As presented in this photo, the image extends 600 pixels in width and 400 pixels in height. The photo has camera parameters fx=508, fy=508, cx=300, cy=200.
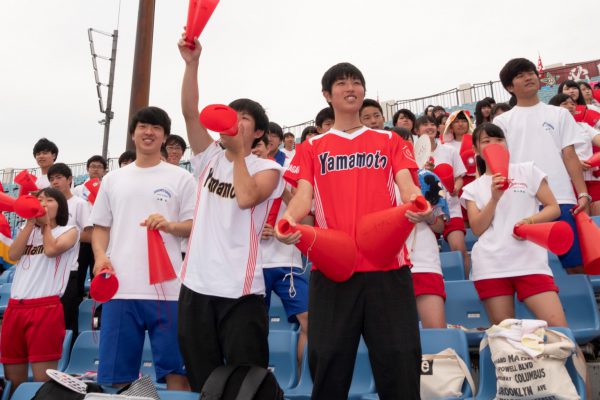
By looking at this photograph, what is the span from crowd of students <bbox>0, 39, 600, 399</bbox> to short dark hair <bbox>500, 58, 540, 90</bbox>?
0.01m

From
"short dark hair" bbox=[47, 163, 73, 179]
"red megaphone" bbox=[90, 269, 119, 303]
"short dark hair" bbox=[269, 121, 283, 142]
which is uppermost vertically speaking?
"short dark hair" bbox=[269, 121, 283, 142]

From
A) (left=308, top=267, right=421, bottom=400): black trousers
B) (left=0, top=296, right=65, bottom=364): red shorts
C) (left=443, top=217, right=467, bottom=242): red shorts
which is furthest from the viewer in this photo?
(left=443, top=217, right=467, bottom=242): red shorts

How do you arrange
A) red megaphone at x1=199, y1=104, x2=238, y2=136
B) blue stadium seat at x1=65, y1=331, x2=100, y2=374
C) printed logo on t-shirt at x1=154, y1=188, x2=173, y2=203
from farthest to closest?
blue stadium seat at x1=65, y1=331, x2=100, y2=374, printed logo on t-shirt at x1=154, y1=188, x2=173, y2=203, red megaphone at x1=199, y1=104, x2=238, y2=136

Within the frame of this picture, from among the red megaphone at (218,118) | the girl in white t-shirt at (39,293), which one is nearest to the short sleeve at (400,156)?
the red megaphone at (218,118)

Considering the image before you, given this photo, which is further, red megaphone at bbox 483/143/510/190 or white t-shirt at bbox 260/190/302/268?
white t-shirt at bbox 260/190/302/268

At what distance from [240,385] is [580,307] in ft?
8.27

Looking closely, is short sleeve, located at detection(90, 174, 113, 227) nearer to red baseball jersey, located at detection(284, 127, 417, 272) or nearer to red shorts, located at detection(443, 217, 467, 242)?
red baseball jersey, located at detection(284, 127, 417, 272)

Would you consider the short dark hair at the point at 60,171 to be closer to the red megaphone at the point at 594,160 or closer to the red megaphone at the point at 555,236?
the red megaphone at the point at 555,236

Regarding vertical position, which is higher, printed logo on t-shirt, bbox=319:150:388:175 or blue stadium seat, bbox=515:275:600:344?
printed logo on t-shirt, bbox=319:150:388:175

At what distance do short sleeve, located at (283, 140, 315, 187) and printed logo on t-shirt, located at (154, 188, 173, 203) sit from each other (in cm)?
77

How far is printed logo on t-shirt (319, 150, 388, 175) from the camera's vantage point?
2123 millimetres

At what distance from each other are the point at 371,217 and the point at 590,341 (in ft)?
7.71

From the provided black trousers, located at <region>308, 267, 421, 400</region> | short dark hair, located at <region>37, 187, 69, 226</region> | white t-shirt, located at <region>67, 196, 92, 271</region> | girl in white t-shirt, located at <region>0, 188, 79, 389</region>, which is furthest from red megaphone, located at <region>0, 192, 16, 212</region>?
black trousers, located at <region>308, 267, 421, 400</region>

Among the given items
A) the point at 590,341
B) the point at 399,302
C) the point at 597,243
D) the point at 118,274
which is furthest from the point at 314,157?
the point at 590,341
